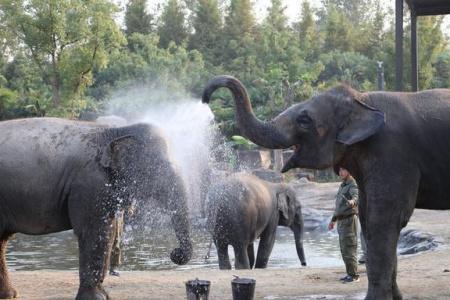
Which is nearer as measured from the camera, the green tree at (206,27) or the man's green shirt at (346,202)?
the man's green shirt at (346,202)

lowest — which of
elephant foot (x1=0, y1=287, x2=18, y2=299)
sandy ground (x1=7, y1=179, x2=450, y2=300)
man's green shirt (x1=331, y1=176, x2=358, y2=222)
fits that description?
sandy ground (x1=7, y1=179, x2=450, y2=300)

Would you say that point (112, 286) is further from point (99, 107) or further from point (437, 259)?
point (99, 107)

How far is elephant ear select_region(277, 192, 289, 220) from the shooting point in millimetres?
14219

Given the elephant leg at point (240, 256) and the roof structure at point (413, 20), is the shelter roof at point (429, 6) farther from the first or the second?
the elephant leg at point (240, 256)

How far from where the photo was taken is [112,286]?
8.30 metres

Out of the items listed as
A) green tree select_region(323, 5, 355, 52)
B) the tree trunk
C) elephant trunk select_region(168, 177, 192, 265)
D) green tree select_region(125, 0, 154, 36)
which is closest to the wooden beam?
elephant trunk select_region(168, 177, 192, 265)

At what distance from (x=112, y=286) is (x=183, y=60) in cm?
3473

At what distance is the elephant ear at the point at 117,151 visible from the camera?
6711 mm

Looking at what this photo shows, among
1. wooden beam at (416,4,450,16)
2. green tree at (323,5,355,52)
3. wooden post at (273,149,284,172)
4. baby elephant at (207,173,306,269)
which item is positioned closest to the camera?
baby elephant at (207,173,306,269)

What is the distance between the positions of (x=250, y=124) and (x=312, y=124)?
49 cm

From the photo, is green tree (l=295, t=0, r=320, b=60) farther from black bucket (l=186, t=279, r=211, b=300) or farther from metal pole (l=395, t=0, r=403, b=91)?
black bucket (l=186, t=279, r=211, b=300)

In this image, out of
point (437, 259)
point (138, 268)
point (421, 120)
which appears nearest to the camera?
point (421, 120)

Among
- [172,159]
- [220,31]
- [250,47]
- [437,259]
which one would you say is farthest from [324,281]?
[220,31]

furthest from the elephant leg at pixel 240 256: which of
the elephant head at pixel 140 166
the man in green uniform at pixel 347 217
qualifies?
the elephant head at pixel 140 166
